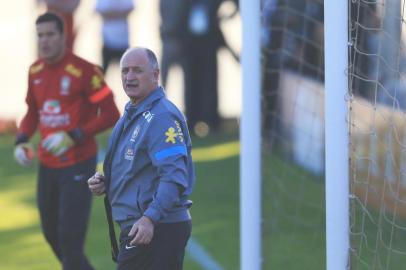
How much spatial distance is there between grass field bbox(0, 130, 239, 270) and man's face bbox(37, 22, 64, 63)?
1.73m

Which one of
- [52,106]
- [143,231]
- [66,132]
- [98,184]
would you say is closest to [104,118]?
[66,132]

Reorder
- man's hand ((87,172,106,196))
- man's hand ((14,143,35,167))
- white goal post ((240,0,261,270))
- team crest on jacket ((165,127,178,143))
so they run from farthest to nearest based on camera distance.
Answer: man's hand ((14,143,35,167))
white goal post ((240,0,261,270))
man's hand ((87,172,106,196))
team crest on jacket ((165,127,178,143))

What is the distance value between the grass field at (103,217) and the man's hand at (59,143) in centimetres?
126

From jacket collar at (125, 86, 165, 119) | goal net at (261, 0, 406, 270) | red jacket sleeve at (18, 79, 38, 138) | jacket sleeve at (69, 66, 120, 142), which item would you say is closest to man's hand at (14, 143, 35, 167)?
red jacket sleeve at (18, 79, 38, 138)

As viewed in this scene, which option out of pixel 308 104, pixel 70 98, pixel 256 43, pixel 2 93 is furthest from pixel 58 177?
pixel 2 93

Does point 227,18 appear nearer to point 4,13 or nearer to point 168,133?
point 4,13

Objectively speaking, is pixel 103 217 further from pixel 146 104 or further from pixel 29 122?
pixel 146 104

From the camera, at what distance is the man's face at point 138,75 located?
483 centimetres

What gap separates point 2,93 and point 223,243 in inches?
339

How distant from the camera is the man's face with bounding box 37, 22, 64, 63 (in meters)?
6.67

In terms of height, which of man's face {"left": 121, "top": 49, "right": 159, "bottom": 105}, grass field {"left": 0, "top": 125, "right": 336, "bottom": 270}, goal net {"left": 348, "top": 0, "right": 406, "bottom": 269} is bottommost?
grass field {"left": 0, "top": 125, "right": 336, "bottom": 270}

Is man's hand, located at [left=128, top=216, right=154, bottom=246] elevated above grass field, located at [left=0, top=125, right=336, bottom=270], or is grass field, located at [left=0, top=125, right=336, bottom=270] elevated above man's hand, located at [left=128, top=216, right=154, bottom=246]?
man's hand, located at [left=128, top=216, right=154, bottom=246]

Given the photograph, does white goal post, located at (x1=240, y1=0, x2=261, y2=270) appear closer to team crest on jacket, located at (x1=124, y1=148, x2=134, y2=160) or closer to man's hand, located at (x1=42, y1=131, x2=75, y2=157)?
man's hand, located at (x1=42, y1=131, x2=75, y2=157)

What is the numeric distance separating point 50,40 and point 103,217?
10.1 ft
